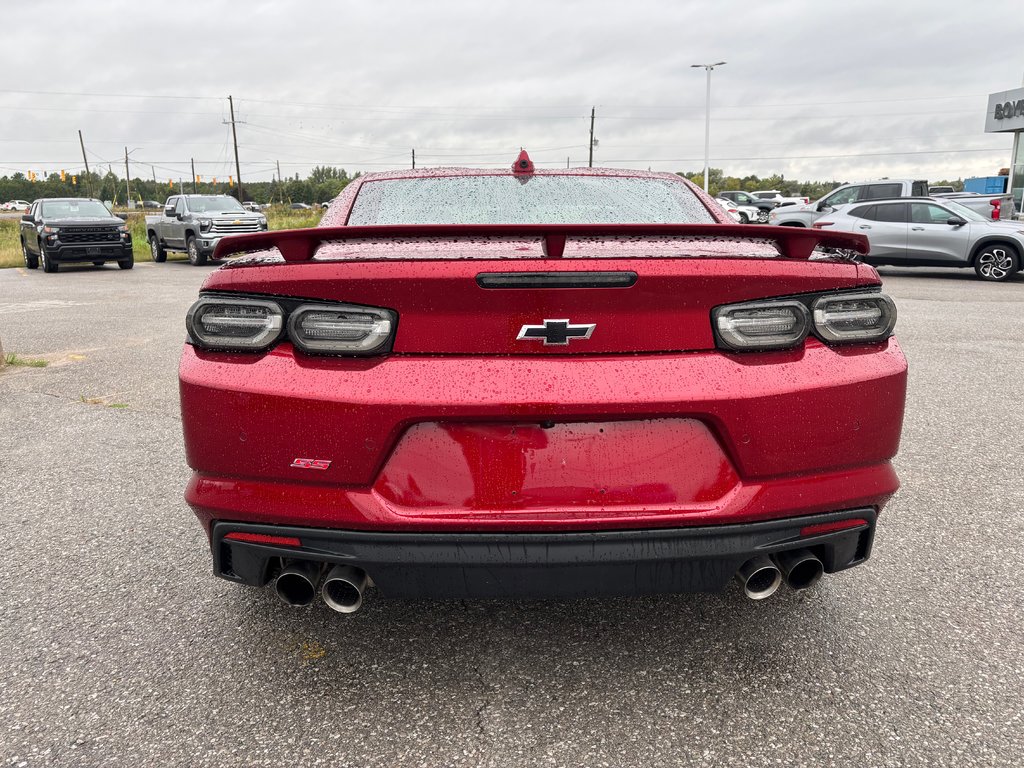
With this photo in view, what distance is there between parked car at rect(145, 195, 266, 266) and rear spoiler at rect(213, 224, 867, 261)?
1811cm

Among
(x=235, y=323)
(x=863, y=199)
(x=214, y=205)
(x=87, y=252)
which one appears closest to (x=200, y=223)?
(x=214, y=205)

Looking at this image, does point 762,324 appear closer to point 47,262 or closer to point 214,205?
point 47,262

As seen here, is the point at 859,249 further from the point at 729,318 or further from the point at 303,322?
the point at 303,322

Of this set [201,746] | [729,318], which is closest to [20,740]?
[201,746]

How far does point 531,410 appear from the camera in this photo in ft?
5.96

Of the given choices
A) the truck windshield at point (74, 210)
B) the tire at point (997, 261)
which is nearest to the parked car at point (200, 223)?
the truck windshield at point (74, 210)

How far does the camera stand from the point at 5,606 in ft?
8.73

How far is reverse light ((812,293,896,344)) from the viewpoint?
78.3 inches

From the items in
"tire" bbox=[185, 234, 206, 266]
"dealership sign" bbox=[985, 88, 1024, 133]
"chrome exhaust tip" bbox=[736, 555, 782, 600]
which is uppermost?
"dealership sign" bbox=[985, 88, 1024, 133]

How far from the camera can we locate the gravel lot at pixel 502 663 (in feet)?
6.33

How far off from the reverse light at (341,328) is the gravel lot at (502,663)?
0.98 meters

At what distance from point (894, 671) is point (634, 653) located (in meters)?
0.74

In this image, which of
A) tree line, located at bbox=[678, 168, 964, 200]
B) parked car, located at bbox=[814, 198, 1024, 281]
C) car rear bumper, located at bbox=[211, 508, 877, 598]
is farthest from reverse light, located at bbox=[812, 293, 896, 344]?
tree line, located at bbox=[678, 168, 964, 200]

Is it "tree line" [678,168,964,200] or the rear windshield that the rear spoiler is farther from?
"tree line" [678,168,964,200]
